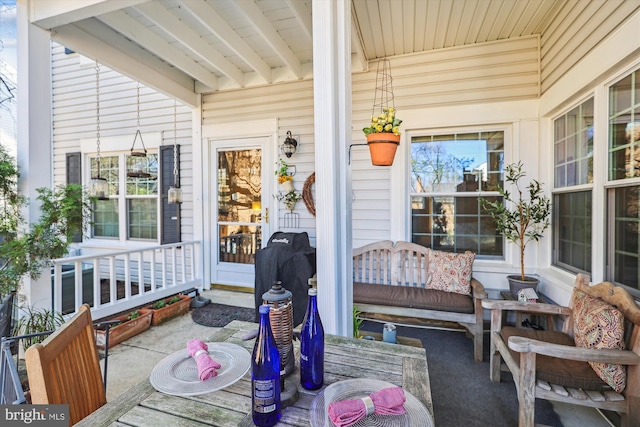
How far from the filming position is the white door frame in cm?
402

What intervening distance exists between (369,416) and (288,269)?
2348 millimetres

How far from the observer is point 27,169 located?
237cm

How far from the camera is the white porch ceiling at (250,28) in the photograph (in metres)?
2.60

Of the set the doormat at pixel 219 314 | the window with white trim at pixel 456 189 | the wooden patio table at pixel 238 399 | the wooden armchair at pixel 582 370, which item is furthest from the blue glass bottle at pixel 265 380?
the window with white trim at pixel 456 189

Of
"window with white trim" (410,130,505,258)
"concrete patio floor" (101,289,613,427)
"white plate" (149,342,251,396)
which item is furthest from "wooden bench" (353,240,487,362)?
"white plate" (149,342,251,396)

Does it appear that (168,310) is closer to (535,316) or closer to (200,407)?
(200,407)

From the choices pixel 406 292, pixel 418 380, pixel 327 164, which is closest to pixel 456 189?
pixel 406 292

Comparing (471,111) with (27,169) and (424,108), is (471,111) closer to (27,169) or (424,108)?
(424,108)

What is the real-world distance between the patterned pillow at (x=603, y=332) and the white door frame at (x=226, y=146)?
3.11 m

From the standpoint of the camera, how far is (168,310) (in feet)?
11.7

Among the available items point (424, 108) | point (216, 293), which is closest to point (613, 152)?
point (424, 108)

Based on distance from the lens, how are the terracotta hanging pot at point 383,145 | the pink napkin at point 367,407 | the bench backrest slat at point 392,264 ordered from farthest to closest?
the bench backrest slat at point 392,264 < the terracotta hanging pot at point 383,145 < the pink napkin at point 367,407

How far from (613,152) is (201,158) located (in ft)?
13.9

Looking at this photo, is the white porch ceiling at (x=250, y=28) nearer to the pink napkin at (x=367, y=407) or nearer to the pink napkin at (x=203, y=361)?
the pink napkin at (x=203, y=361)
